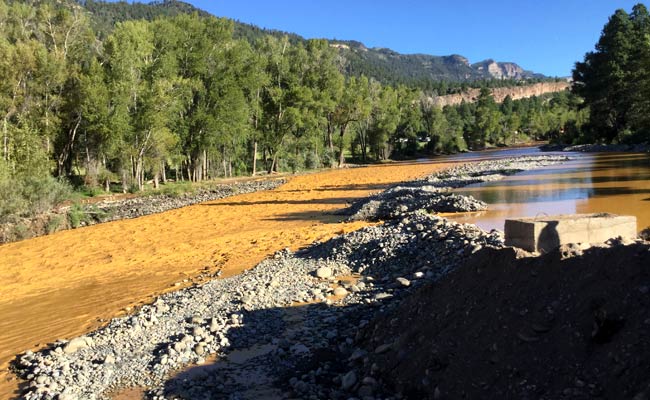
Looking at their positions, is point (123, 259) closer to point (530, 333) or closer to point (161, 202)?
point (530, 333)

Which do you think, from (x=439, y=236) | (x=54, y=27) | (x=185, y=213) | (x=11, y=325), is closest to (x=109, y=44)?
(x=54, y=27)

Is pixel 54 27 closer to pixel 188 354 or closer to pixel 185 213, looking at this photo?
pixel 185 213

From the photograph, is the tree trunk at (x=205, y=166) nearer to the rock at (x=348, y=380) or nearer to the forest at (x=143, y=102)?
the forest at (x=143, y=102)

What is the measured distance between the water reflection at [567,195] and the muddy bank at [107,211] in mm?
19543

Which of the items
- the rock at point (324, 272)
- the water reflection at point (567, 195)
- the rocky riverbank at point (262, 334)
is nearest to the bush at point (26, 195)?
the rocky riverbank at point (262, 334)

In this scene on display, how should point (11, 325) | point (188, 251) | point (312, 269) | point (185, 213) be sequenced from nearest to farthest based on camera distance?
point (11, 325) < point (312, 269) < point (188, 251) < point (185, 213)

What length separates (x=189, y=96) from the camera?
1731 inches

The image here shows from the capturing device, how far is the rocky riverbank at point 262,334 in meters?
6.36

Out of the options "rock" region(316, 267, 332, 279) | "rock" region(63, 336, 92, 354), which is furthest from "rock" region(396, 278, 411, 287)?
"rock" region(63, 336, 92, 354)

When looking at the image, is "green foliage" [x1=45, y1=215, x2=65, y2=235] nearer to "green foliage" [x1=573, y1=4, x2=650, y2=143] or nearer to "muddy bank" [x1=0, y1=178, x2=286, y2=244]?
"muddy bank" [x1=0, y1=178, x2=286, y2=244]

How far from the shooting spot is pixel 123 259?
16641 millimetres

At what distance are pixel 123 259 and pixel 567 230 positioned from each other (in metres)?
14.5

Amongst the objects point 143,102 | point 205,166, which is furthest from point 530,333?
point 205,166

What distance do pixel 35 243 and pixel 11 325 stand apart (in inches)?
518
